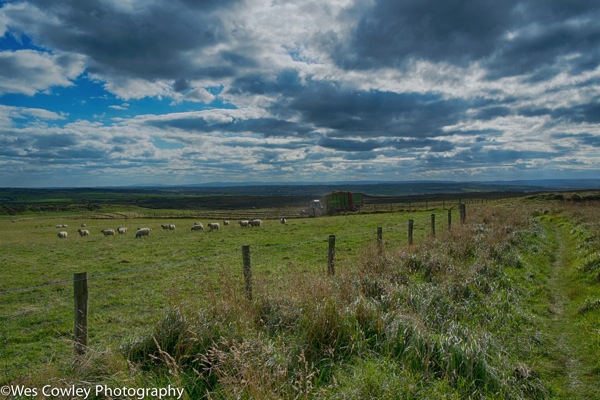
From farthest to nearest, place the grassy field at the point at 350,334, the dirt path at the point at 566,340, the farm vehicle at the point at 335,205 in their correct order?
the farm vehicle at the point at 335,205
the dirt path at the point at 566,340
the grassy field at the point at 350,334

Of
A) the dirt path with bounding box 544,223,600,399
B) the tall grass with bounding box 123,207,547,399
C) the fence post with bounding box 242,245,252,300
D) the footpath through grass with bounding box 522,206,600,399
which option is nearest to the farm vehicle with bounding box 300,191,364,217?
the footpath through grass with bounding box 522,206,600,399

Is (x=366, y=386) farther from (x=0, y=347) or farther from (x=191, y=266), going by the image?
(x=191, y=266)

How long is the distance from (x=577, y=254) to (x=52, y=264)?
2300 centimetres

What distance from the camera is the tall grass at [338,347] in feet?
13.7

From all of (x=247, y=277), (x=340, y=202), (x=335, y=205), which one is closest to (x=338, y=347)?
(x=247, y=277)

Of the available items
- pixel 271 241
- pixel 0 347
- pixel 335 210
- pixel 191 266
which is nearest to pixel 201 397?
pixel 0 347

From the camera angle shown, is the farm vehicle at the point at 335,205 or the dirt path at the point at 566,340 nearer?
the dirt path at the point at 566,340

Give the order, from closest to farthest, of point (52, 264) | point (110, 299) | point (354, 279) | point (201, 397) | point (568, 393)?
point (201, 397), point (568, 393), point (354, 279), point (110, 299), point (52, 264)

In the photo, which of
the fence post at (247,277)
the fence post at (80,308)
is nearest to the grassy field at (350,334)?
the fence post at (247,277)

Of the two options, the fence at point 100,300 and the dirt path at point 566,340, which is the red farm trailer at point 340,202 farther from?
the dirt path at point 566,340

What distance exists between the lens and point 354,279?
7.66 metres

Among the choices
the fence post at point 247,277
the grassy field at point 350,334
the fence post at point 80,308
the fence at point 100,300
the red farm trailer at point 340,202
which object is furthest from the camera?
the red farm trailer at point 340,202

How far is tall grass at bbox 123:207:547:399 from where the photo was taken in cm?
418

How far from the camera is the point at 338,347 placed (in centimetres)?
504
